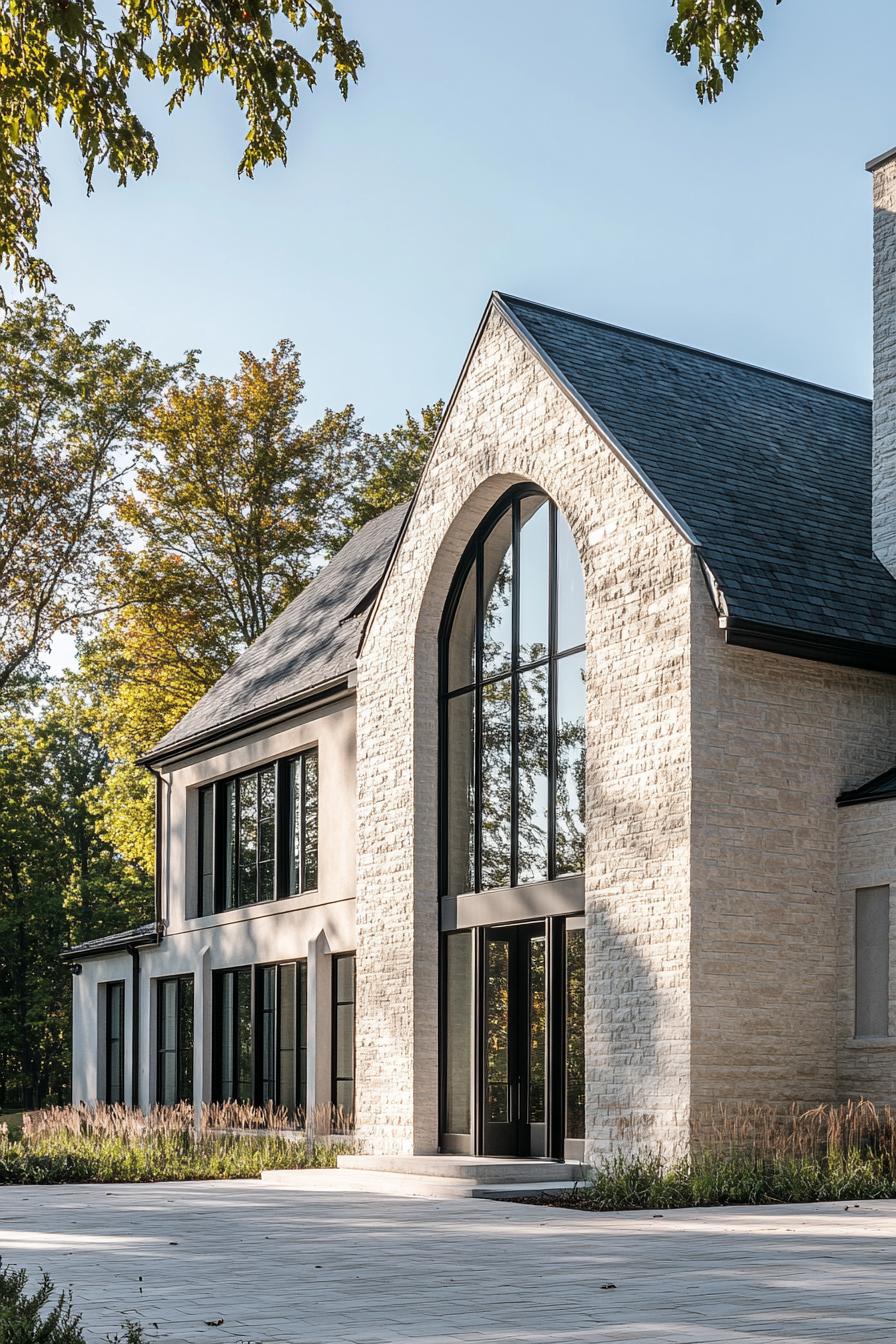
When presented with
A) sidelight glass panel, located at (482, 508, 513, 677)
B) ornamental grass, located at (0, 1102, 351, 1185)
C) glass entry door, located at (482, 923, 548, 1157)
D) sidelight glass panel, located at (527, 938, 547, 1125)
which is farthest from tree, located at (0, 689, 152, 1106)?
sidelight glass panel, located at (527, 938, 547, 1125)

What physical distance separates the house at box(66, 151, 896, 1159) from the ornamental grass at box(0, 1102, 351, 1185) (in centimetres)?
55

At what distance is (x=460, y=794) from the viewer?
1900 centimetres

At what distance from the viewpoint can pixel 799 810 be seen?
50.0 ft

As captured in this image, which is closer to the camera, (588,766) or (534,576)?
(588,766)

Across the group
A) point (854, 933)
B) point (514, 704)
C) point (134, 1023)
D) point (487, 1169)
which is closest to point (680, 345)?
point (514, 704)

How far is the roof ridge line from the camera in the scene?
18.9 m

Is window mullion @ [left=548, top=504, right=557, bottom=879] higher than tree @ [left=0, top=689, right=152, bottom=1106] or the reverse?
higher

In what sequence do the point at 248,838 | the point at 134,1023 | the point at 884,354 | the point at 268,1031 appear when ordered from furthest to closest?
the point at 134,1023 < the point at 248,838 < the point at 268,1031 < the point at 884,354

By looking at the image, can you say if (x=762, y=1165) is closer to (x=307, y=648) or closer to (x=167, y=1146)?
(x=167, y=1146)

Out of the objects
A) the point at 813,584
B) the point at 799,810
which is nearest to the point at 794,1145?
the point at 799,810

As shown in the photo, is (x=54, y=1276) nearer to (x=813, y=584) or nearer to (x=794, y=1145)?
(x=794, y=1145)

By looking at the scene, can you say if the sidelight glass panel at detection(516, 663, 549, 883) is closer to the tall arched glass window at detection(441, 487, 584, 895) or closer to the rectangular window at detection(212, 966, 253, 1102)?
the tall arched glass window at detection(441, 487, 584, 895)

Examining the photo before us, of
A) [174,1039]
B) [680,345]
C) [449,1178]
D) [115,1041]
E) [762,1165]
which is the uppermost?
[680,345]

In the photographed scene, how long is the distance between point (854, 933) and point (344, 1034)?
7.97 metres
